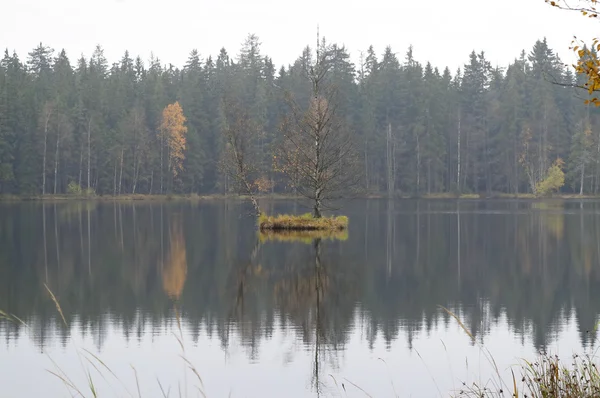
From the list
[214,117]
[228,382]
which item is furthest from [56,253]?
[214,117]

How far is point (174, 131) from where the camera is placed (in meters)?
96.8

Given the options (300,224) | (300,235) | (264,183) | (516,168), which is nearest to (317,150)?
(300,224)

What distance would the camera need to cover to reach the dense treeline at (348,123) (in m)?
94.8

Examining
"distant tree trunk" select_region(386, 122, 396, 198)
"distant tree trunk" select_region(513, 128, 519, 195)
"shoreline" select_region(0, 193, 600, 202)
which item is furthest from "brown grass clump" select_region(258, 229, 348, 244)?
"distant tree trunk" select_region(513, 128, 519, 195)

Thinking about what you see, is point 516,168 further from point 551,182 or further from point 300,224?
point 300,224

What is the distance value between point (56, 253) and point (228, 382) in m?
21.3

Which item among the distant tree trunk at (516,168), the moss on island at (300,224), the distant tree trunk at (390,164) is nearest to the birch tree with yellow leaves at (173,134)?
the distant tree trunk at (390,164)

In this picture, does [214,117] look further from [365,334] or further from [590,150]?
[365,334]

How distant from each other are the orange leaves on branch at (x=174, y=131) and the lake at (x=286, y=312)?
A: 5973cm

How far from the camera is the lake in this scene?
12078 mm

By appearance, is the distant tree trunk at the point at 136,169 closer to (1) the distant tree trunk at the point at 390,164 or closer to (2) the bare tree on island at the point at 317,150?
(1) the distant tree trunk at the point at 390,164

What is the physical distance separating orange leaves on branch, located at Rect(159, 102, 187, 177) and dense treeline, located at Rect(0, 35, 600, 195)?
55.4 inches

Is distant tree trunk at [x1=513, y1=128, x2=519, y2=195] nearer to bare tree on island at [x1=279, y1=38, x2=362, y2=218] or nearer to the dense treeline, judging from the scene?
the dense treeline

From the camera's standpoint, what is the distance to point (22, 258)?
1168 inches
